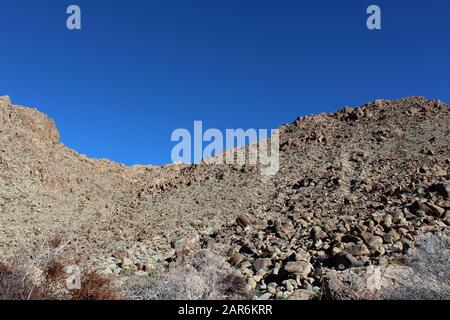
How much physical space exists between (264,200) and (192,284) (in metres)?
9.15

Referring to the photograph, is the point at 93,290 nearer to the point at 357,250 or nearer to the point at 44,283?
the point at 44,283

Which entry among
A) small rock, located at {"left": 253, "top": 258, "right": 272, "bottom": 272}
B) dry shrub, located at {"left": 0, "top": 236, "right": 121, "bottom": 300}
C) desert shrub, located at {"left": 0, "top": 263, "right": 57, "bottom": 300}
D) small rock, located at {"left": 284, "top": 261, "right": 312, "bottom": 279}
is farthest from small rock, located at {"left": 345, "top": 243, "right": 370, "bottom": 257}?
desert shrub, located at {"left": 0, "top": 263, "right": 57, "bottom": 300}

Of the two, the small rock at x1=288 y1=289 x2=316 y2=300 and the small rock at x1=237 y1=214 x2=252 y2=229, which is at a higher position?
the small rock at x1=237 y1=214 x2=252 y2=229

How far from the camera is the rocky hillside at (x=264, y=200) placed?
27.9 feet

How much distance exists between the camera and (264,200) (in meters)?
15.3

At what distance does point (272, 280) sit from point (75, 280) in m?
3.55

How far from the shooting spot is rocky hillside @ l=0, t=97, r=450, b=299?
27.9ft

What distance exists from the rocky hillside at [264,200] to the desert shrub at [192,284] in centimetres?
41

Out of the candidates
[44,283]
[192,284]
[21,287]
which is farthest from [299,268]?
[21,287]

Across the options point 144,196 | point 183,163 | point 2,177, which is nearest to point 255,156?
point 183,163

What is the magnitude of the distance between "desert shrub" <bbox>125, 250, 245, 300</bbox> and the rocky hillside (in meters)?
0.41

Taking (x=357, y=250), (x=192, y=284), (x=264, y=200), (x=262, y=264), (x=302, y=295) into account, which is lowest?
(x=302, y=295)

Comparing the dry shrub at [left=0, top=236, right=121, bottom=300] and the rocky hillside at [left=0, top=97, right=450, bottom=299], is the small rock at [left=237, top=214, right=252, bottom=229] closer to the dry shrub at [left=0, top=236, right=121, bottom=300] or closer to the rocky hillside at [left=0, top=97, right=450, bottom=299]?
the rocky hillside at [left=0, top=97, right=450, bottom=299]
